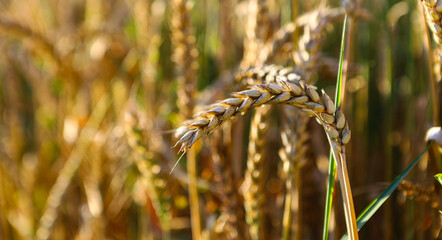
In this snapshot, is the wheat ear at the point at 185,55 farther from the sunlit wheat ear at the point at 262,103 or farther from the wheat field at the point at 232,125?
the sunlit wheat ear at the point at 262,103

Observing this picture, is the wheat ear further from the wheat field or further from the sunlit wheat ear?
the sunlit wheat ear

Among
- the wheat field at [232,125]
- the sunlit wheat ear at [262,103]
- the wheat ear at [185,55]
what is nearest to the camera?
the sunlit wheat ear at [262,103]

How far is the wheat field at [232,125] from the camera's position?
29.1 inches

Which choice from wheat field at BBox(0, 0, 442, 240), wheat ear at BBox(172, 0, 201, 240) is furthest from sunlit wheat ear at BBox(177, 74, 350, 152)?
wheat ear at BBox(172, 0, 201, 240)

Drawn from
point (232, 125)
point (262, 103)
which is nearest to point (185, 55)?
point (232, 125)

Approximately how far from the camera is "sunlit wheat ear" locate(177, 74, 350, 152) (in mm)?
499

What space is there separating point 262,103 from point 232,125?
1.69 ft

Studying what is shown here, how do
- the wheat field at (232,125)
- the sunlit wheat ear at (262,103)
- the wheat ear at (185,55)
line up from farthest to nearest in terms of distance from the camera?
the wheat ear at (185,55) → the wheat field at (232,125) → the sunlit wheat ear at (262,103)

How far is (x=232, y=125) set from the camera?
1.01m

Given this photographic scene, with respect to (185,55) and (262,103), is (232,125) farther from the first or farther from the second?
(262,103)

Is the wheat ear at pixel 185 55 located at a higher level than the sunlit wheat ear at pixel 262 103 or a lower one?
higher

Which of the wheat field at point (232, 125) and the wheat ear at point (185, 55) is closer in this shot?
the wheat field at point (232, 125)

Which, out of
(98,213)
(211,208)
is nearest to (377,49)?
(211,208)

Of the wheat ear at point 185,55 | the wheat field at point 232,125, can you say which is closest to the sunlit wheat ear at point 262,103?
the wheat field at point 232,125
